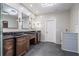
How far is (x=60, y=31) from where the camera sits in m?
2.73

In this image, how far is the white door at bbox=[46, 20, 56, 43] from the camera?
109 inches

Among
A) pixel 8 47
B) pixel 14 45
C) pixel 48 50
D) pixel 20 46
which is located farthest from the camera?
pixel 20 46

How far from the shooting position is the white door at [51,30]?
9.11 ft

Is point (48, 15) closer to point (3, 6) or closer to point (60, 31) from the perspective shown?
point (60, 31)

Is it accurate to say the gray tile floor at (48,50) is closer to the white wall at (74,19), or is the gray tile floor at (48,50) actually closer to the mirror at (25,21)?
the white wall at (74,19)

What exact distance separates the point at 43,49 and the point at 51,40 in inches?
12.4

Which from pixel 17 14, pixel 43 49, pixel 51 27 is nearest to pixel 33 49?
pixel 43 49

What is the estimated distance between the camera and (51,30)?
280 cm

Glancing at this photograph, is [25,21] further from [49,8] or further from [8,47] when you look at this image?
[8,47]

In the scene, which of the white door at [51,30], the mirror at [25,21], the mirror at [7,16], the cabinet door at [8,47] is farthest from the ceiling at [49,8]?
the cabinet door at [8,47]

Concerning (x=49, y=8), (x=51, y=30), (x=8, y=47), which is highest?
(x=49, y=8)

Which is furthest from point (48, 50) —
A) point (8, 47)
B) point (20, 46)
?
point (8, 47)

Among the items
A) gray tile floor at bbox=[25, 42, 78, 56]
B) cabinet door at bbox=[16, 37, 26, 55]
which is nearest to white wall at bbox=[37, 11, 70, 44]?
gray tile floor at bbox=[25, 42, 78, 56]

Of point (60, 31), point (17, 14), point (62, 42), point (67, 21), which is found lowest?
point (62, 42)
